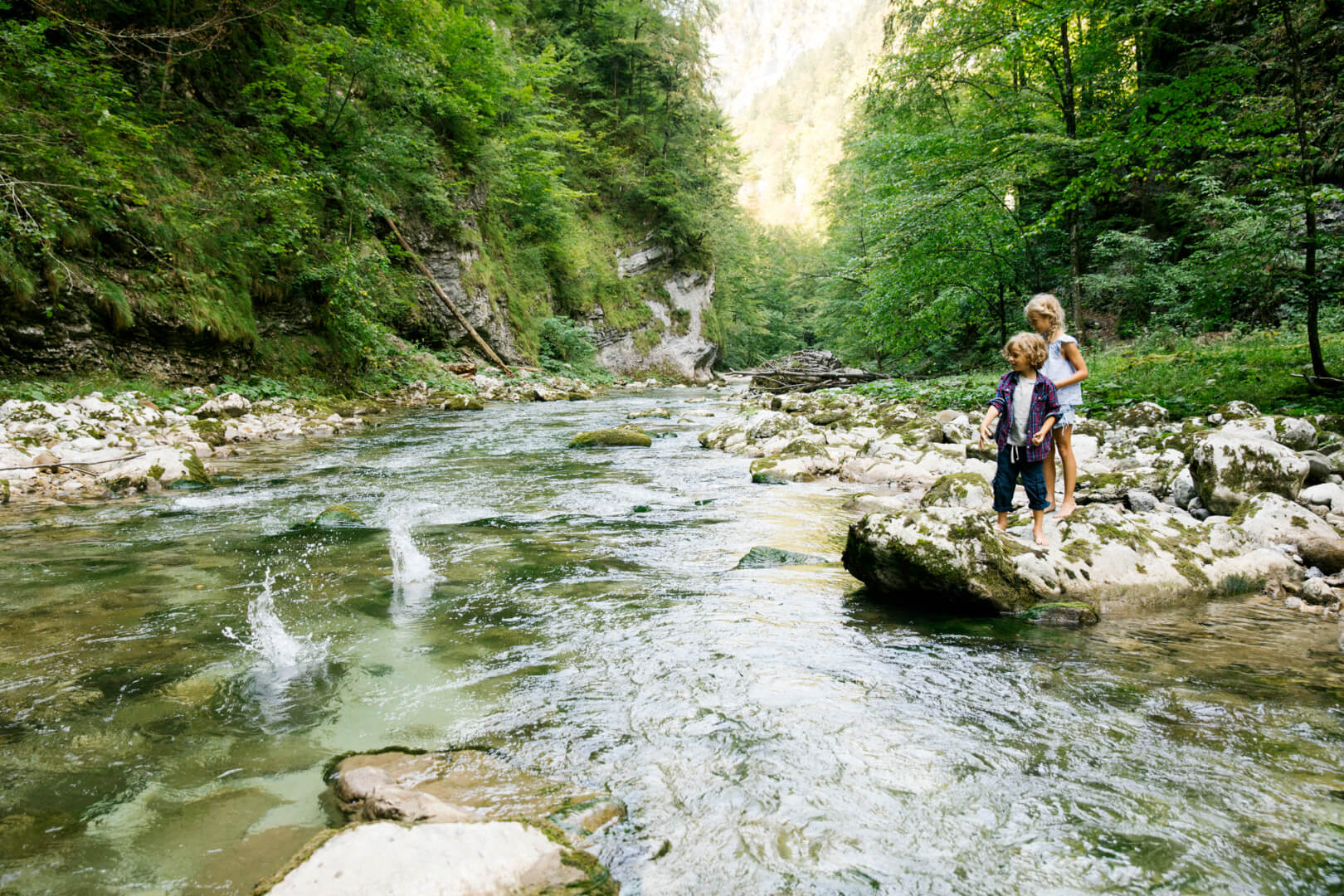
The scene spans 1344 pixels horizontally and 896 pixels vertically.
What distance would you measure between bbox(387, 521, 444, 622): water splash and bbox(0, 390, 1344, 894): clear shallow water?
0.04 meters

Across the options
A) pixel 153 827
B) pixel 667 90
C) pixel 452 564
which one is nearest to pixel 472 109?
pixel 667 90

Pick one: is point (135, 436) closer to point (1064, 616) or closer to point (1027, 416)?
point (1027, 416)

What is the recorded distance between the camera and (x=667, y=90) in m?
32.2

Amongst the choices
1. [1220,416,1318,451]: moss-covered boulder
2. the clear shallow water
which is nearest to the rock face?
[1220,416,1318,451]: moss-covered boulder

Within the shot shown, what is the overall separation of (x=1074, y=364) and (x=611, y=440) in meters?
7.21

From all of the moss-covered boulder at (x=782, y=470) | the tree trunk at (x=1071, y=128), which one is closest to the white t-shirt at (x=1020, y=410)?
A: the moss-covered boulder at (x=782, y=470)

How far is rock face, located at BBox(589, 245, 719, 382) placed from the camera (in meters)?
29.9

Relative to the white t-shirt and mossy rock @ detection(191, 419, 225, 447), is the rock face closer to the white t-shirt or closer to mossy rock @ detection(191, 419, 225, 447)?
mossy rock @ detection(191, 419, 225, 447)

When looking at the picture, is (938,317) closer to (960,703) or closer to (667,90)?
(960,703)

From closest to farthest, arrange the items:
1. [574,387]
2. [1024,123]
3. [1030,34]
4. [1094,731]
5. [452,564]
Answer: [1094,731]
[452,564]
[1030,34]
[1024,123]
[574,387]

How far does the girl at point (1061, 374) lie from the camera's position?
4.10m

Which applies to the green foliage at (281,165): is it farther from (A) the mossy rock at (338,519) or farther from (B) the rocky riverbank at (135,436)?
(A) the mossy rock at (338,519)

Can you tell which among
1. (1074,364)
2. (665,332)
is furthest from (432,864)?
(665,332)

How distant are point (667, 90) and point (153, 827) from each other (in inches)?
1425
